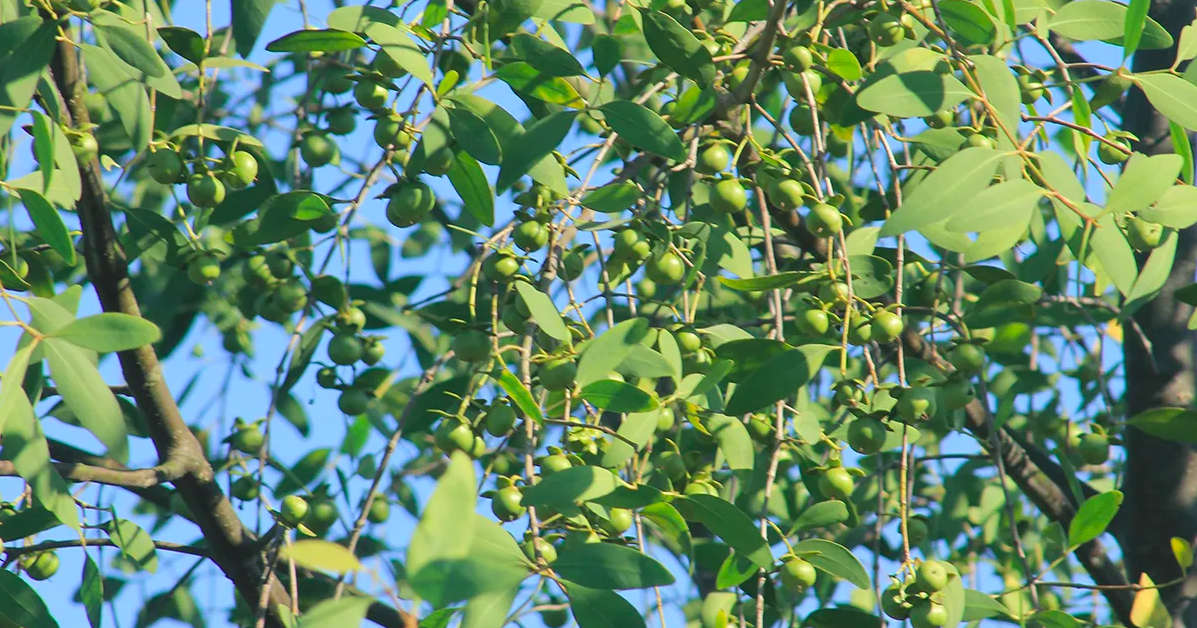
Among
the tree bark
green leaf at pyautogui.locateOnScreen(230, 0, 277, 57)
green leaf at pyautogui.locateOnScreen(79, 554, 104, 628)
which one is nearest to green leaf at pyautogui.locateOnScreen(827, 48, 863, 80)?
green leaf at pyautogui.locateOnScreen(230, 0, 277, 57)

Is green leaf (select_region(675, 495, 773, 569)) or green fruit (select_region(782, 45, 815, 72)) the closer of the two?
green leaf (select_region(675, 495, 773, 569))

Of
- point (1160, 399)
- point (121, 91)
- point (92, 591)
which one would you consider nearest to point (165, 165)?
point (121, 91)

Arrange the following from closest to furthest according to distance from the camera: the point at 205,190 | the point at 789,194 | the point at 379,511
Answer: the point at 789,194 → the point at 205,190 → the point at 379,511

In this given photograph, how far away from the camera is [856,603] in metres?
2.02

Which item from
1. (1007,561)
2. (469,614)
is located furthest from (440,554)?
(1007,561)

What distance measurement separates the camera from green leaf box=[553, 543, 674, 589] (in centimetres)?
89

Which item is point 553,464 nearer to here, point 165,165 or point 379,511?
point 165,165

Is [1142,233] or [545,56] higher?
[545,56]

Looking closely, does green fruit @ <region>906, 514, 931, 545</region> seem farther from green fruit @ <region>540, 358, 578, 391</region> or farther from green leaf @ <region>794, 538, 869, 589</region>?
green fruit @ <region>540, 358, 578, 391</region>

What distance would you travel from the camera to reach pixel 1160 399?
6.24 feet

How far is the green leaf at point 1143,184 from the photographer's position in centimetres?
96

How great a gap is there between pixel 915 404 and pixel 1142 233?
0.29 meters

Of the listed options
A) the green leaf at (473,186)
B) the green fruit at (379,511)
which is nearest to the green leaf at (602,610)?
the green leaf at (473,186)

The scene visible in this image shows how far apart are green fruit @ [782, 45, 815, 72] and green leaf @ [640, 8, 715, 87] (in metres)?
0.09
